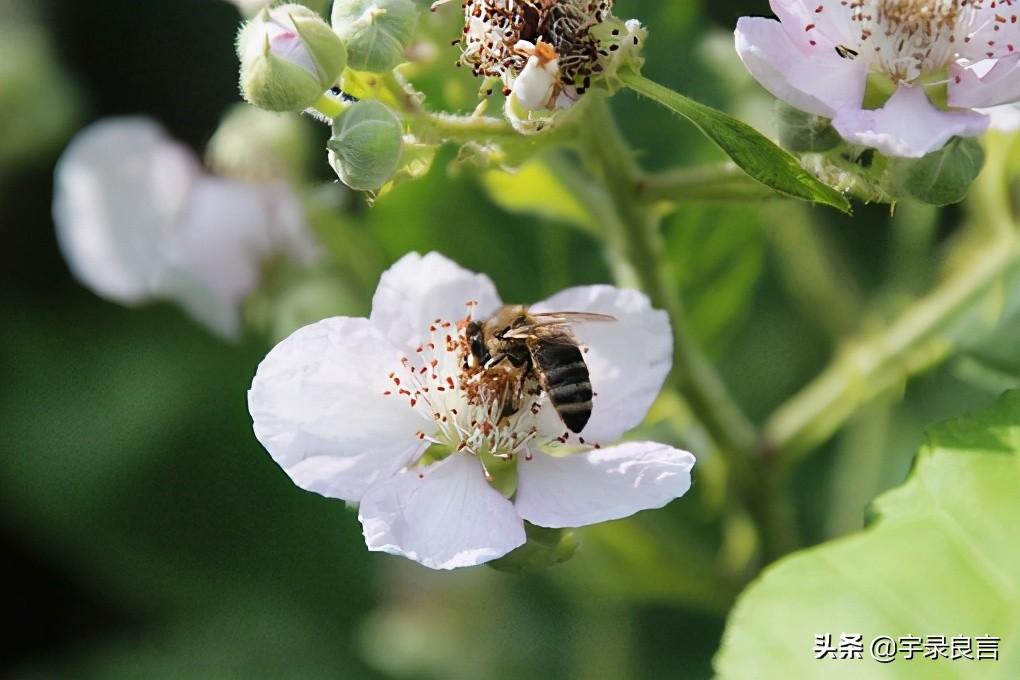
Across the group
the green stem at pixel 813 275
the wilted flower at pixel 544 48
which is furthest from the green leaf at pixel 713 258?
the wilted flower at pixel 544 48

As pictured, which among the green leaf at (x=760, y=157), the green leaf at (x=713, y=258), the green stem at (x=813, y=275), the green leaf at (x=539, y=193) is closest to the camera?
the green leaf at (x=760, y=157)

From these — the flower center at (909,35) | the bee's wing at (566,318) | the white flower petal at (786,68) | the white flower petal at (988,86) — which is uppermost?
the flower center at (909,35)

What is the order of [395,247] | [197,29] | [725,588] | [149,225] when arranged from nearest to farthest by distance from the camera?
[725,588] → [395,247] → [149,225] → [197,29]

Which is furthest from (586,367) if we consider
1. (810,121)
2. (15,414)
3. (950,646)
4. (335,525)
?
(15,414)

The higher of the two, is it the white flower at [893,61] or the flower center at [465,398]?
the white flower at [893,61]

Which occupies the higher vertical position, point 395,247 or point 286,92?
point 395,247

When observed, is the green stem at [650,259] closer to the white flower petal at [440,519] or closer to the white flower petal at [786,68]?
the white flower petal at [786,68]

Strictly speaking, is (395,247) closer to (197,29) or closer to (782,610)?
(197,29)
